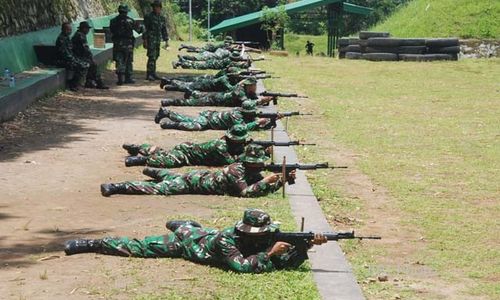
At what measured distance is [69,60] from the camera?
18.5 meters

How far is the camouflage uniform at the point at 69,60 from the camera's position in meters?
18.5

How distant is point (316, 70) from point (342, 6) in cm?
1313

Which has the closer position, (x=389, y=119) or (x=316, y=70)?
(x=389, y=119)

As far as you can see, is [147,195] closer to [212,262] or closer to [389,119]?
[212,262]

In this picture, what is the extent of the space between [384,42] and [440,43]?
176 cm

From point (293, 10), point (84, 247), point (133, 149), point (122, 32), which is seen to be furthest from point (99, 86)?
point (293, 10)

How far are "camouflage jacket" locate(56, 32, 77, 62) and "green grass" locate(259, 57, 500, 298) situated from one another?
4.44 metres

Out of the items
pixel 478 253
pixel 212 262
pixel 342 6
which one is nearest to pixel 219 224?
pixel 212 262

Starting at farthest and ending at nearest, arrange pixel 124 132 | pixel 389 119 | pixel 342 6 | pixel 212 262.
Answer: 1. pixel 342 6
2. pixel 389 119
3. pixel 124 132
4. pixel 212 262

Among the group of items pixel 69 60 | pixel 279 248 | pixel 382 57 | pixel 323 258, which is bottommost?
pixel 382 57

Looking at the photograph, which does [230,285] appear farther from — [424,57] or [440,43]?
[440,43]

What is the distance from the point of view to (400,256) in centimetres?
725

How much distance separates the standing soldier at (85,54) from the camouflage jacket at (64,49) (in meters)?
0.44

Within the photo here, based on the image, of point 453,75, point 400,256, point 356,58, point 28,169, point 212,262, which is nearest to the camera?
point 212,262
